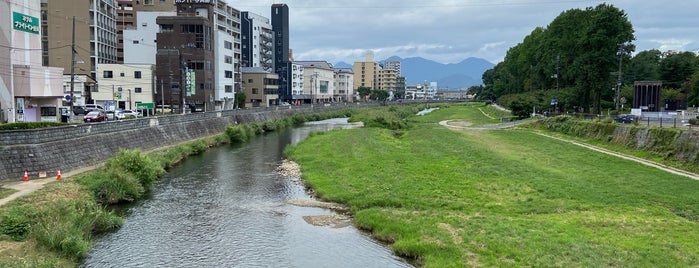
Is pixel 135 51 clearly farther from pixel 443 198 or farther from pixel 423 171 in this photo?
pixel 443 198

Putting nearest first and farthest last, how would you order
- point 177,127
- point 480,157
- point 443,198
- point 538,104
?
point 443,198, point 480,157, point 177,127, point 538,104

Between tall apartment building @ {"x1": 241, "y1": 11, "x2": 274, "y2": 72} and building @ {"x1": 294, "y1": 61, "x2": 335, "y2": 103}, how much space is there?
62.5 ft

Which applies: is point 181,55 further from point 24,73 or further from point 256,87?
point 256,87

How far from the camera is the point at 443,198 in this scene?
24500 mm

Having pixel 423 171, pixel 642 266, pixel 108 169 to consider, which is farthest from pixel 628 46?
pixel 108 169

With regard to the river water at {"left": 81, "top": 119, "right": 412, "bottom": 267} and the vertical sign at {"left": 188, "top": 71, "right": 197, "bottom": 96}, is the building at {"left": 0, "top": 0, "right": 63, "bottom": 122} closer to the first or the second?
the river water at {"left": 81, "top": 119, "right": 412, "bottom": 267}

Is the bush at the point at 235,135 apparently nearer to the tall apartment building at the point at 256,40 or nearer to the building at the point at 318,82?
the tall apartment building at the point at 256,40

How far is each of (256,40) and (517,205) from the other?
424 ft

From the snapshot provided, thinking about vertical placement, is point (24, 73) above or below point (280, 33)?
below

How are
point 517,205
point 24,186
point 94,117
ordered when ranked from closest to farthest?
point 517,205 < point 24,186 < point 94,117

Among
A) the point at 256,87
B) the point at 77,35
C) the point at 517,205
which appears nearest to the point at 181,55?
the point at 77,35

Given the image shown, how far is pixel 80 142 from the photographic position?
33.8 meters

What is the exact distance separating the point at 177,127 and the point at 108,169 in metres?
25.2

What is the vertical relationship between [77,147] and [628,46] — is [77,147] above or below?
below
